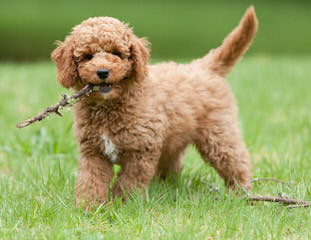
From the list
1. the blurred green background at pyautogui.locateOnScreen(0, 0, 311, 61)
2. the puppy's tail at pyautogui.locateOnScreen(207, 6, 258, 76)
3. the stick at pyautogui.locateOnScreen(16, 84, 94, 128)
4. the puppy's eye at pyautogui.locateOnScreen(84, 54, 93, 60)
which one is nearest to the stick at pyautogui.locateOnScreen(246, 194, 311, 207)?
the puppy's tail at pyautogui.locateOnScreen(207, 6, 258, 76)

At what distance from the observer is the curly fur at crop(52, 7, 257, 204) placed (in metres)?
3.80

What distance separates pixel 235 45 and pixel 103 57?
1.51 metres

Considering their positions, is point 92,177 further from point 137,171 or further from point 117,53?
point 117,53

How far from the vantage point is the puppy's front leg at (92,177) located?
395 cm

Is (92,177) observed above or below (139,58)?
→ below

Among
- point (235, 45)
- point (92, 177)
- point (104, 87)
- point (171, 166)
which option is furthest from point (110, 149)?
point (235, 45)

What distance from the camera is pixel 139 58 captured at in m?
3.89

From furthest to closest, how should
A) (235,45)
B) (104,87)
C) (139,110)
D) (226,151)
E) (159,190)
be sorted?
1. (235,45)
2. (226,151)
3. (159,190)
4. (139,110)
5. (104,87)

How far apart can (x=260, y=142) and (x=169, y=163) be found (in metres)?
1.47

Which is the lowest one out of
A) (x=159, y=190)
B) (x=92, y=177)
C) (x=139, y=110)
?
(x=159, y=190)

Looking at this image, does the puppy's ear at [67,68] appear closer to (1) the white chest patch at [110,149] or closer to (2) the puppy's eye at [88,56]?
(2) the puppy's eye at [88,56]

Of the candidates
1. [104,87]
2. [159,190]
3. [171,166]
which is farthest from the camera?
[171,166]

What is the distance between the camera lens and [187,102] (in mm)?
4395

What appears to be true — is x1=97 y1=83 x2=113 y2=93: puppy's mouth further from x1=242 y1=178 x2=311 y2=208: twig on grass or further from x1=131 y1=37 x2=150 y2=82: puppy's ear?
x1=242 y1=178 x2=311 y2=208: twig on grass
